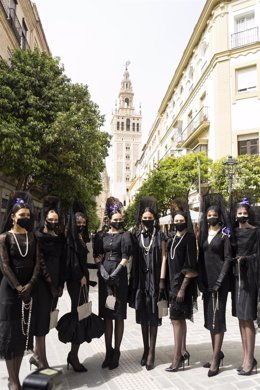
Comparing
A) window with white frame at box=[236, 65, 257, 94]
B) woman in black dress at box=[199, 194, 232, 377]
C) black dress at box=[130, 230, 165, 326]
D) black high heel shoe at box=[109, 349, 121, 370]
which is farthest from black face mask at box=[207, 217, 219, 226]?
window with white frame at box=[236, 65, 257, 94]

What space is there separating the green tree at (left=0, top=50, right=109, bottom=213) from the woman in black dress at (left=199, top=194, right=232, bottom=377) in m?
10.00

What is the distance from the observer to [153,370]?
4.77m

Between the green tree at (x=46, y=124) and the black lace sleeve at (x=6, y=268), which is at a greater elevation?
the green tree at (x=46, y=124)

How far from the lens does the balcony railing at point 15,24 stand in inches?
769

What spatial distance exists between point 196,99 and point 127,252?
26760 millimetres

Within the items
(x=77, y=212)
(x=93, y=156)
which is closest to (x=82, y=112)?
(x=93, y=156)

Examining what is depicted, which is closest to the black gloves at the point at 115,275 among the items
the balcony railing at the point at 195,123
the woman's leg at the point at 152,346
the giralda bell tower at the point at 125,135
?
the woman's leg at the point at 152,346

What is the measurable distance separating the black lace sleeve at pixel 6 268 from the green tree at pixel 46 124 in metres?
10.1

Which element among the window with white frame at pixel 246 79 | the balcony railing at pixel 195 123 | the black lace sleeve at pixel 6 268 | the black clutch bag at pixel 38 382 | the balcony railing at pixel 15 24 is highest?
the balcony railing at pixel 15 24

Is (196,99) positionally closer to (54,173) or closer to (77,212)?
(54,173)

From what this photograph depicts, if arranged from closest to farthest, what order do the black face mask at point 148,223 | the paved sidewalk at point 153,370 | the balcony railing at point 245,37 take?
the paved sidewalk at point 153,370, the black face mask at point 148,223, the balcony railing at point 245,37

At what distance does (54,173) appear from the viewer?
55.4 feet

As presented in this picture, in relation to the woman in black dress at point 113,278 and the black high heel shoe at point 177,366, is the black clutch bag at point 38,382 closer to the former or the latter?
the woman in black dress at point 113,278

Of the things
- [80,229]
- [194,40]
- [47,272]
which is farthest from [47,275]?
[194,40]
